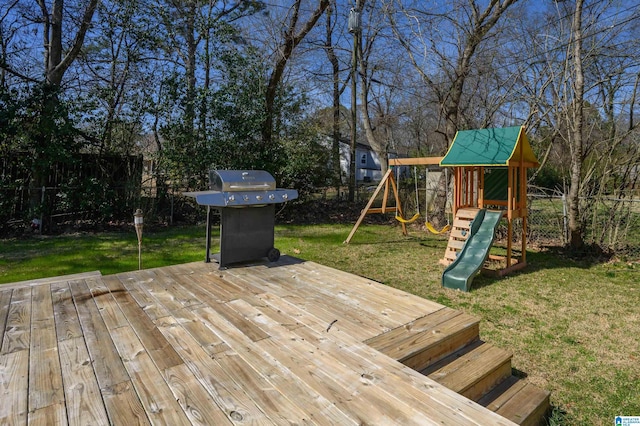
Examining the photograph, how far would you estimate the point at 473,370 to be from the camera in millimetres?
2051

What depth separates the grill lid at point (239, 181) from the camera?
333 cm

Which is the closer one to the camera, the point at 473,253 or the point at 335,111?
the point at 473,253

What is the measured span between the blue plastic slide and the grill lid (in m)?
2.45

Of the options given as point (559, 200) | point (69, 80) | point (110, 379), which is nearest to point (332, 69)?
point (69, 80)

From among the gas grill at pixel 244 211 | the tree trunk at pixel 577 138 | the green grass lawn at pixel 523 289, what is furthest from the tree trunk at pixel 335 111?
the gas grill at pixel 244 211

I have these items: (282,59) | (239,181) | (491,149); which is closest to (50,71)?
(282,59)

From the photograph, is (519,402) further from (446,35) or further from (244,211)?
(446,35)

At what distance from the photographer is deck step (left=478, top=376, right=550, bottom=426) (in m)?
1.93

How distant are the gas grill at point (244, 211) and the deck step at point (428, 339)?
184 cm

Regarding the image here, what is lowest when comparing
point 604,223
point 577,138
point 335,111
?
point 604,223

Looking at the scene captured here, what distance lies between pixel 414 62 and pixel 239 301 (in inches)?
277

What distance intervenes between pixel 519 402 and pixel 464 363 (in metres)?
0.34

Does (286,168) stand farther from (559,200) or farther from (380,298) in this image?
(380,298)

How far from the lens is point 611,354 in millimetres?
2736
